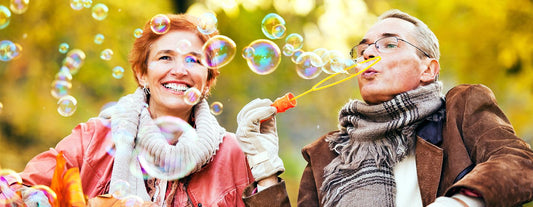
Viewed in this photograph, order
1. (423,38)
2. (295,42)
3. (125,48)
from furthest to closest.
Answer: (125,48) < (295,42) < (423,38)

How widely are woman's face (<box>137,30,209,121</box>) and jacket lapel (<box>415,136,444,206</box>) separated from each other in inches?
43.9

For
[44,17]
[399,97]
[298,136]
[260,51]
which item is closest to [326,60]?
[260,51]

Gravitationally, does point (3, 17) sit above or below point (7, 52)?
above

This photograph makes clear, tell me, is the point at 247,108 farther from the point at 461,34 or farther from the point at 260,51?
the point at 461,34

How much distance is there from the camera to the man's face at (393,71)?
269 cm

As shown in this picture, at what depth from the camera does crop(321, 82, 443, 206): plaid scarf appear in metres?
2.56

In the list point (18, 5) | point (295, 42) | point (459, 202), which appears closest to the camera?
point (459, 202)

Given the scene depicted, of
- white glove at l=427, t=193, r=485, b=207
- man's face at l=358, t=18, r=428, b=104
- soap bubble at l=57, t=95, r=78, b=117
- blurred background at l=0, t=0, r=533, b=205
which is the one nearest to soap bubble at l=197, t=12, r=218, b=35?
man's face at l=358, t=18, r=428, b=104

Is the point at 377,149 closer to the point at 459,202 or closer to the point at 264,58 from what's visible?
the point at 459,202

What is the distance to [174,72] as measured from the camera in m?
2.93

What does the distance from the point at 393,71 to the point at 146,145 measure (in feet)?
3.85

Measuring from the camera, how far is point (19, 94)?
26.1 feet

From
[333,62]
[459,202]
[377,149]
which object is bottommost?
[459,202]

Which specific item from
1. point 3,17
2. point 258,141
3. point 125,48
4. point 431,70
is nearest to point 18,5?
point 3,17
